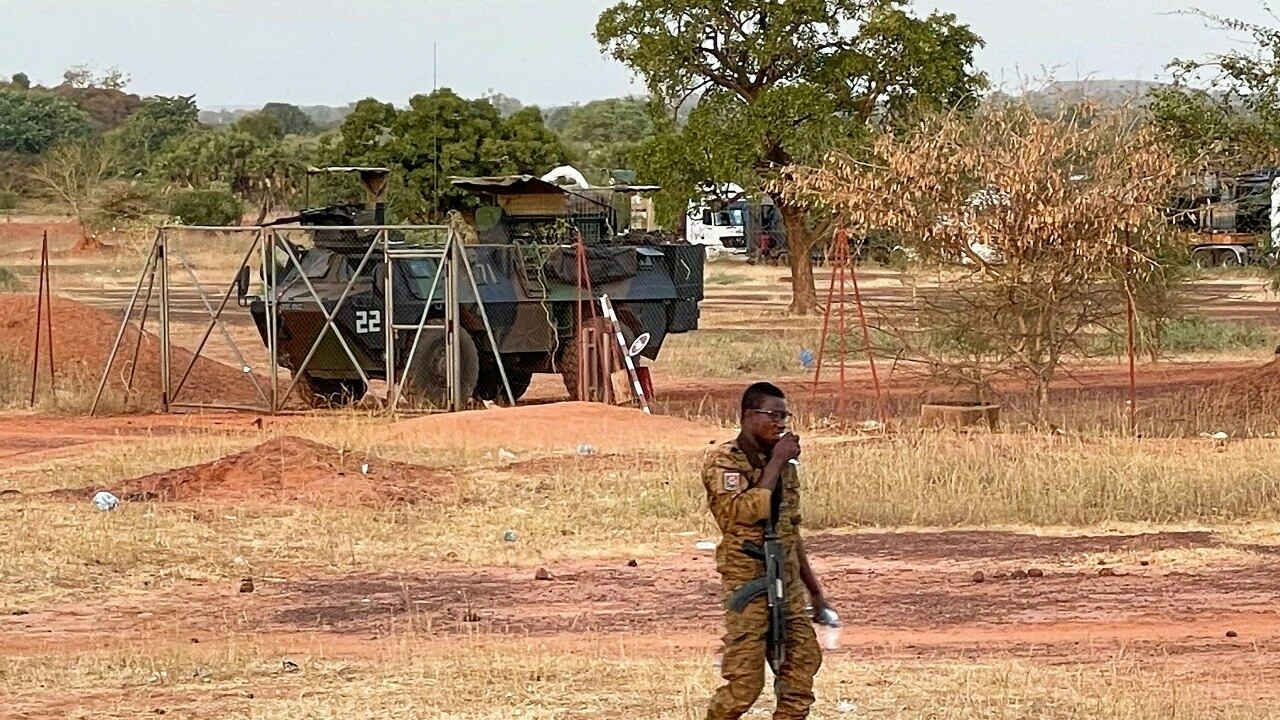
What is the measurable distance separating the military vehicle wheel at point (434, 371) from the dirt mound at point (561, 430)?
1.96 m

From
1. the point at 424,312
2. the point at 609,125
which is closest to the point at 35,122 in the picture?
the point at 609,125

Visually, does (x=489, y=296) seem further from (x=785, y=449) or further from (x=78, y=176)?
(x=78, y=176)

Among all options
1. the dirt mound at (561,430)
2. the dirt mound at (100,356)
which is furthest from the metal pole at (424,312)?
the dirt mound at (100,356)

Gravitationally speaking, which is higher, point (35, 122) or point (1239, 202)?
point (35, 122)

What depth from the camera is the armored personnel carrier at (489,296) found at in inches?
878

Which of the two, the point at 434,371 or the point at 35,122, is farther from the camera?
the point at 35,122

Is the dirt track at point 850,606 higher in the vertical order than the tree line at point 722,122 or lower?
lower

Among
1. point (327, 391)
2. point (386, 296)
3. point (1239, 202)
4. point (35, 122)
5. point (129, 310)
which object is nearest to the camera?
point (129, 310)

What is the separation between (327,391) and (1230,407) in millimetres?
9888

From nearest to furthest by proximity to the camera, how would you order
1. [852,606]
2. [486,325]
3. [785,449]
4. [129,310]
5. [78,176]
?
1. [785,449]
2. [852,606]
3. [129,310]
4. [486,325]
5. [78,176]

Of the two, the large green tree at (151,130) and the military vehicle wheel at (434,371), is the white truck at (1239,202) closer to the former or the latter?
the military vehicle wheel at (434,371)

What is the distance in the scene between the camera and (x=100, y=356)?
27016 mm

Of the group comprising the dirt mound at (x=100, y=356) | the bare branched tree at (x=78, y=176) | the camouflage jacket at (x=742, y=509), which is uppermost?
the bare branched tree at (x=78, y=176)

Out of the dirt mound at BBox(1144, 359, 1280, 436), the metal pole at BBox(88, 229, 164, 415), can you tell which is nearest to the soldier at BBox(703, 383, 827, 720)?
the dirt mound at BBox(1144, 359, 1280, 436)
